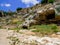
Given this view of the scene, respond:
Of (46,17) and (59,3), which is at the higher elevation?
(59,3)

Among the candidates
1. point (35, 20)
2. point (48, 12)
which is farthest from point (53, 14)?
point (35, 20)

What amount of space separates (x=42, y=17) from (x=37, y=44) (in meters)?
13.6

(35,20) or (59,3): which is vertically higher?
(59,3)

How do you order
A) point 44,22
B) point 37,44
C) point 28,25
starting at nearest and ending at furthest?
point 37,44, point 28,25, point 44,22

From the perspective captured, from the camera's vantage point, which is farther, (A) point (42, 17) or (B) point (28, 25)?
(A) point (42, 17)

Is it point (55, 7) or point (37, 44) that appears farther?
point (55, 7)

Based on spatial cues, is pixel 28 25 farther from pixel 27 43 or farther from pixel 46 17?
pixel 27 43

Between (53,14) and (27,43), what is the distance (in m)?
13.4

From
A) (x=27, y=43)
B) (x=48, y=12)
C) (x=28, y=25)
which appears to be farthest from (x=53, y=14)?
(x=27, y=43)

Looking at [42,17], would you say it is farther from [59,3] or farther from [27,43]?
[27,43]

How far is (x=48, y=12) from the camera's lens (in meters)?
21.9

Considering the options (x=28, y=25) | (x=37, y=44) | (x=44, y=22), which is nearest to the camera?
(x=37, y=44)

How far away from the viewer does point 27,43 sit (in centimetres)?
893

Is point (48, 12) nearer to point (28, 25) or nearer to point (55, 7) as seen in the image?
point (55, 7)
